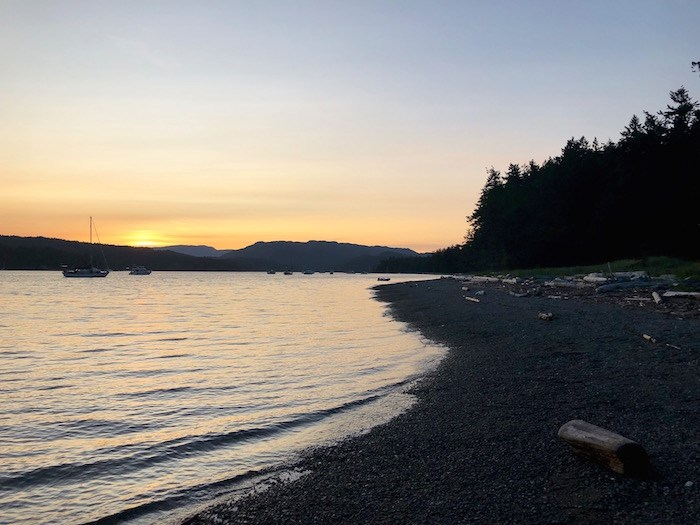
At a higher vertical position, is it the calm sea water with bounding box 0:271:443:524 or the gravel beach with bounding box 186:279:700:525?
the gravel beach with bounding box 186:279:700:525

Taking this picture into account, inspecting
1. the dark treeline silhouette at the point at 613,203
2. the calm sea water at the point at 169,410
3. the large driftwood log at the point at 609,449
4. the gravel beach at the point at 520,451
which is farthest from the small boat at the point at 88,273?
the large driftwood log at the point at 609,449

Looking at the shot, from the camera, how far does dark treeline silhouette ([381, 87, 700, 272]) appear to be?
58.8 m

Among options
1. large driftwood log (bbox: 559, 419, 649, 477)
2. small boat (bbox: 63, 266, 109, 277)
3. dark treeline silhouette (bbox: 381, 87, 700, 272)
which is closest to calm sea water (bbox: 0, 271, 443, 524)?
large driftwood log (bbox: 559, 419, 649, 477)

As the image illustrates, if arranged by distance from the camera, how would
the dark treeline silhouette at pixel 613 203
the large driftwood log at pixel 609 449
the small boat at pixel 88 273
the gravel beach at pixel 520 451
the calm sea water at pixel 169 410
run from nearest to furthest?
the gravel beach at pixel 520 451, the large driftwood log at pixel 609 449, the calm sea water at pixel 169 410, the dark treeline silhouette at pixel 613 203, the small boat at pixel 88 273

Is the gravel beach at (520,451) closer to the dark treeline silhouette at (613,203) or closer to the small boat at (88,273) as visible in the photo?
the dark treeline silhouette at (613,203)

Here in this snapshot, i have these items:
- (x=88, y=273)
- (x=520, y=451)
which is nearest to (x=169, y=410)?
(x=520, y=451)

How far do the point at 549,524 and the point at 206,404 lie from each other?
10.5 m

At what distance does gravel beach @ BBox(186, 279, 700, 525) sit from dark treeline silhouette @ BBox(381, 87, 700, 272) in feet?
153

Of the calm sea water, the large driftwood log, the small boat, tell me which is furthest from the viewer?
the small boat

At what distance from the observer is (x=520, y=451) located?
840 cm

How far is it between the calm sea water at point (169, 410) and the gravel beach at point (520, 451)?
49.7 inches

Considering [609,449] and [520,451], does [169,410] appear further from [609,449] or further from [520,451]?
[609,449]

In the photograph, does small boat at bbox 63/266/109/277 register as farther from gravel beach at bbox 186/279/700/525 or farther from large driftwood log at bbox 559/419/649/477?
large driftwood log at bbox 559/419/649/477

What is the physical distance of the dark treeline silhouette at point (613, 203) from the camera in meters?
58.8
